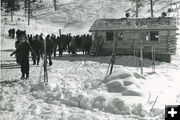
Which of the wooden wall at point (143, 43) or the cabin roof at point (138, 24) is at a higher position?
the cabin roof at point (138, 24)

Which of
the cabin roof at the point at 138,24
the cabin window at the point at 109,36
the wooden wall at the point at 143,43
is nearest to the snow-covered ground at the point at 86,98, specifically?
the wooden wall at the point at 143,43

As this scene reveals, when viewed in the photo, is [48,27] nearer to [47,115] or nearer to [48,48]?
[48,48]

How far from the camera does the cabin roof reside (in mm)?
26516

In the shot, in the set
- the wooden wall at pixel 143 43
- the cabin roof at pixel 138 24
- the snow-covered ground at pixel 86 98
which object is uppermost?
the cabin roof at pixel 138 24

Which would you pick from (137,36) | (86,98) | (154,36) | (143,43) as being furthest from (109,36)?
(86,98)

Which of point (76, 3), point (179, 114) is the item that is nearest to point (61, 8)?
point (76, 3)

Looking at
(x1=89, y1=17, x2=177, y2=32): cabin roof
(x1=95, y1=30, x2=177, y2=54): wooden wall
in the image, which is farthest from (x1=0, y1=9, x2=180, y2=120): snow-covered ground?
(x1=89, y1=17, x2=177, y2=32): cabin roof

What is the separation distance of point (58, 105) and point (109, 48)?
705 inches

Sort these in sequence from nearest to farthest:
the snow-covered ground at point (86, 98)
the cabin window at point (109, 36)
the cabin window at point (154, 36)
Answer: the snow-covered ground at point (86, 98)
the cabin window at point (154, 36)
the cabin window at point (109, 36)

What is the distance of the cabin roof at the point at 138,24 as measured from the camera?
26.5 metres

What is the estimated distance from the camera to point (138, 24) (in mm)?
27406

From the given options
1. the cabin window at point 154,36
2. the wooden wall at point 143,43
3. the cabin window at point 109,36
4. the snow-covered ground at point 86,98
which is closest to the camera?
the snow-covered ground at point 86,98

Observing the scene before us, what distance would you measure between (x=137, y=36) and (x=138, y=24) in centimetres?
100

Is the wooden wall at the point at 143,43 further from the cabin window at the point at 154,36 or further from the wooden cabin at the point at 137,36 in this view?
the cabin window at the point at 154,36
